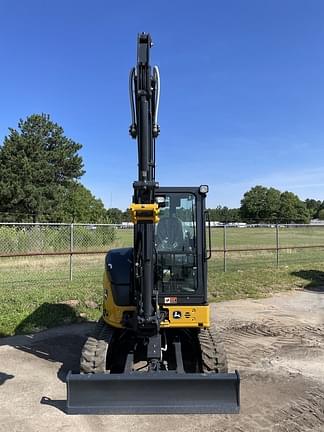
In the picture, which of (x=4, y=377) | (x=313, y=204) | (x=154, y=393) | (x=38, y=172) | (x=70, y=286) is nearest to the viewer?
(x=154, y=393)

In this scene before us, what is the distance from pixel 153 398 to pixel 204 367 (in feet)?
3.95

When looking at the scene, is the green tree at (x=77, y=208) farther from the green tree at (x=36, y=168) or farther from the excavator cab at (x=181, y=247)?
the excavator cab at (x=181, y=247)

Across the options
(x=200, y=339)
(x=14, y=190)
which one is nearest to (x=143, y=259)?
(x=200, y=339)

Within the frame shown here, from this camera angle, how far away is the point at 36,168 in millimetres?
43531

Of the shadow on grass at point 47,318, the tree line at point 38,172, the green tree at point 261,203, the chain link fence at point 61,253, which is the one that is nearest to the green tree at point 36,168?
the tree line at point 38,172

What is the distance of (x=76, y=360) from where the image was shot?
22.2 feet

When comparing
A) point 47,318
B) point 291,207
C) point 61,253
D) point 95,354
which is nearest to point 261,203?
point 291,207

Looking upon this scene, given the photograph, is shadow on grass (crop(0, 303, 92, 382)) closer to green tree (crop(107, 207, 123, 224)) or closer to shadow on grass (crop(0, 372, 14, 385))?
shadow on grass (crop(0, 372, 14, 385))

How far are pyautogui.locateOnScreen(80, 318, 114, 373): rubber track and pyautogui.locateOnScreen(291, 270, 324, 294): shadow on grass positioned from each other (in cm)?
1019

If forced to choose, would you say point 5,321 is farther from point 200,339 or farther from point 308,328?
point 308,328

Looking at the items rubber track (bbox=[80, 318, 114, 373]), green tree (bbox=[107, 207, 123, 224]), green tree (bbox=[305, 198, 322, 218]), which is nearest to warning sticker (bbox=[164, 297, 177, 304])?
rubber track (bbox=[80, 318, 114, 373])

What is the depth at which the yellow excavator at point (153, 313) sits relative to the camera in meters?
4.27

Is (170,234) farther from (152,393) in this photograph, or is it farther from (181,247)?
(152,393)

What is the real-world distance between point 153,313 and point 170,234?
3.66ft
